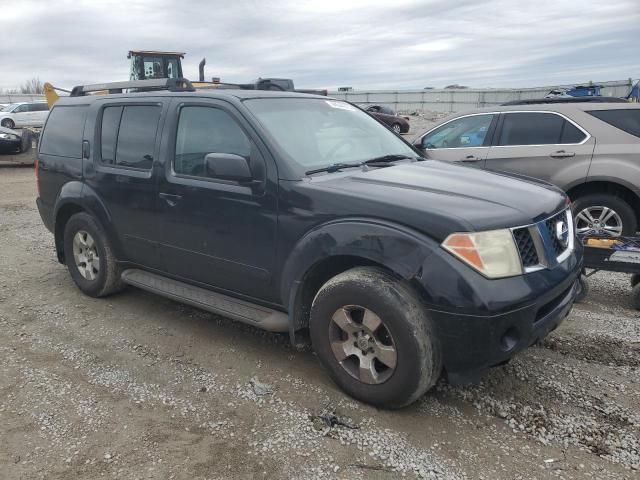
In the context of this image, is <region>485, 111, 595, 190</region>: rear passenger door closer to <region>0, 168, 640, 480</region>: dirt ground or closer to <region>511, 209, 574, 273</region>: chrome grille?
<region>0, 168, 640, 480</region>: dirt ground

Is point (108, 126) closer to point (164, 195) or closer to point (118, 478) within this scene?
point (164, 195)

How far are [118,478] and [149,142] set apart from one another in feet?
8.32

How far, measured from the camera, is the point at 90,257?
16.1ft

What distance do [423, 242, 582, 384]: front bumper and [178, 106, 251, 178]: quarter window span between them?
1.66 meters

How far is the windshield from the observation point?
3.54m

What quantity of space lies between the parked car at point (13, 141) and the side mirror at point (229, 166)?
14018mm

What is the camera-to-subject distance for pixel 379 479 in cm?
252

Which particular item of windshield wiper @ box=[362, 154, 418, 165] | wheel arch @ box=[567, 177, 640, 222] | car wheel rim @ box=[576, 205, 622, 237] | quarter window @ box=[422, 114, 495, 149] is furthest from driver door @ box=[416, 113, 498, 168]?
windshield wiper @ box=[362, 154, 418, 165]

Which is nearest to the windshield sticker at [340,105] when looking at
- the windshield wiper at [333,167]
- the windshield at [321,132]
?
the windshield at [321,132]

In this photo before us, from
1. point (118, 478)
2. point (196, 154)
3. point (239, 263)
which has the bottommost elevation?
point (118, 478)

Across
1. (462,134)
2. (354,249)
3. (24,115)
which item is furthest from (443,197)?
(24,115)

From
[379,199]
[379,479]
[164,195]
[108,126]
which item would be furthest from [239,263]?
[108,126]

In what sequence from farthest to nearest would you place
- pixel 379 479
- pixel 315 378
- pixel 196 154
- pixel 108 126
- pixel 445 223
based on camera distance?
pixel 108 126, pixel 196 154, pixel 315 378, pixel 445 223, pixel 379 479

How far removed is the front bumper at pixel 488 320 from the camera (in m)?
2.64
